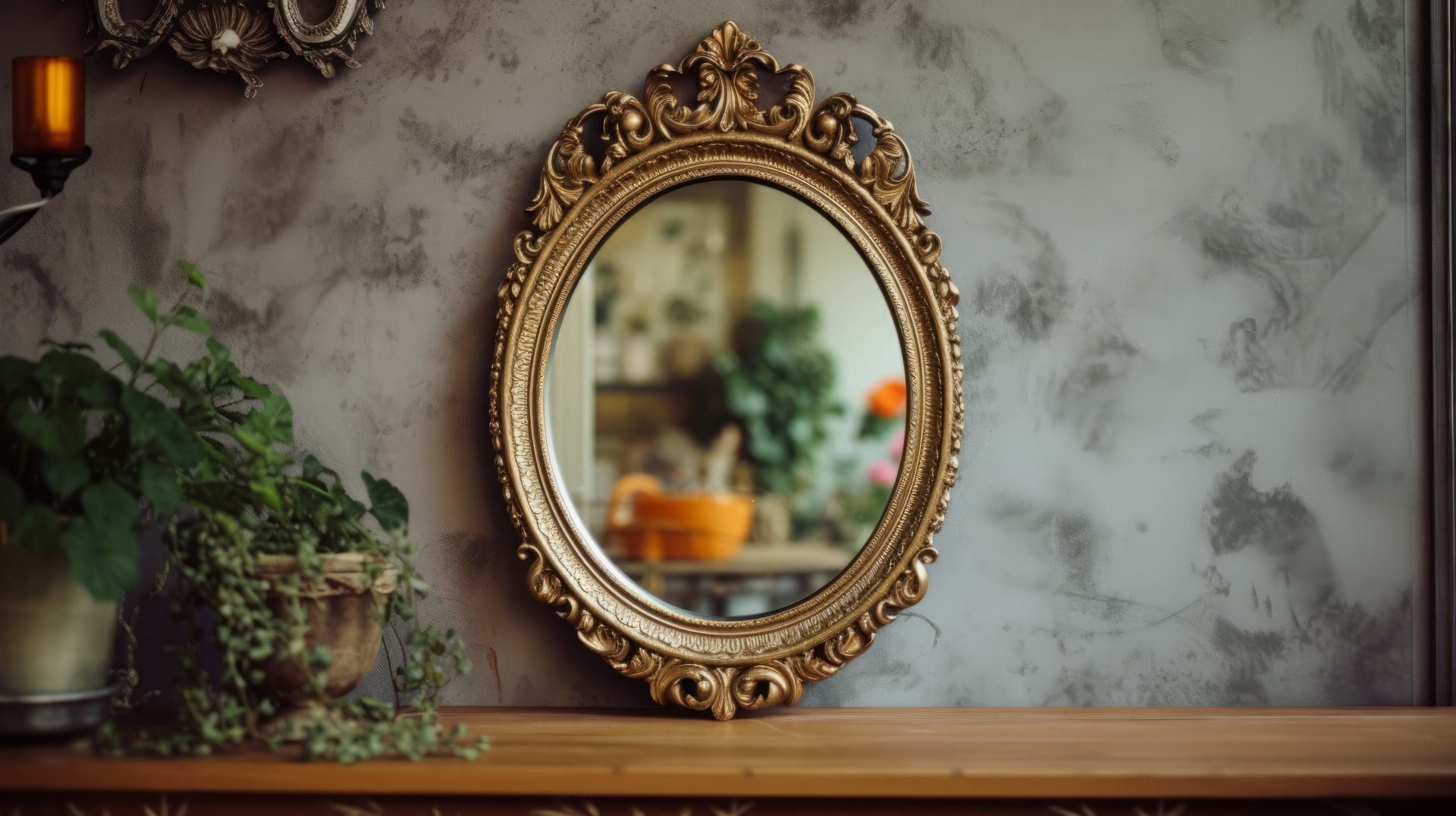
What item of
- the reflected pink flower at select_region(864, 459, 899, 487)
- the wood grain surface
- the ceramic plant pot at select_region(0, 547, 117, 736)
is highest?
the reflected pink flower at select_region(864, 459, 899, 487)

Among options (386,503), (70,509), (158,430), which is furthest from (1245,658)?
(70,509)

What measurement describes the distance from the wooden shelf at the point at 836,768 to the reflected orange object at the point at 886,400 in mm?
451

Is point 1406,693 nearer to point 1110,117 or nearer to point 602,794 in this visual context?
point 1110,117

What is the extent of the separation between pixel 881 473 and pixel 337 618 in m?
0.76

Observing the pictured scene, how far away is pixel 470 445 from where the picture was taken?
1466 millimetres

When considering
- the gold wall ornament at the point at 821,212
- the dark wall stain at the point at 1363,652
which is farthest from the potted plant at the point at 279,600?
the dark wall stain at the point at 1363,652

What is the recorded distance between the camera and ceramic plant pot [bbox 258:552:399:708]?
3.79ft

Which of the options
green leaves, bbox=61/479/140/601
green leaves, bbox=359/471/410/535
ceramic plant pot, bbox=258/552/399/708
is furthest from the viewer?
green leaves, bbox=359/471/410/535

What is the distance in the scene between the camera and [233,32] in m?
Answer: 1.46

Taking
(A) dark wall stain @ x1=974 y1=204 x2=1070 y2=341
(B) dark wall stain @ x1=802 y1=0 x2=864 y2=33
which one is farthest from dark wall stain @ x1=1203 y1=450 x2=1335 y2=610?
(B) dark wall stain @ x1=802 y1=0 x2=864 y2=33

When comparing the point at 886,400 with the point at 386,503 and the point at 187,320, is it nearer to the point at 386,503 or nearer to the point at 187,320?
the point at 386,503

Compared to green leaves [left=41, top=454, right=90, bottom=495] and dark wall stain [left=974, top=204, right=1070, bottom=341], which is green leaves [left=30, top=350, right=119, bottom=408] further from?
dark wall stain [left=974, top=204, right=1070, bottom=341]

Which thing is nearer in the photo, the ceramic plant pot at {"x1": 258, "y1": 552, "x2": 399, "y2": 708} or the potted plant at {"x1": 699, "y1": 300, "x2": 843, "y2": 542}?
the ceramic plant pot at {"x1": 258, "y1": 552, "x2": 399, "y2": 708}

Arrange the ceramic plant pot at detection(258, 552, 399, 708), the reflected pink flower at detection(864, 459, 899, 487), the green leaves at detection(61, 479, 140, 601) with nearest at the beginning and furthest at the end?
the green leaves at detection(61, 479, 140, 601), the ceramic plant pot at detection(258, 552, 399, 708), the reflected pink flower at detection(864, 459, 899, 487)
